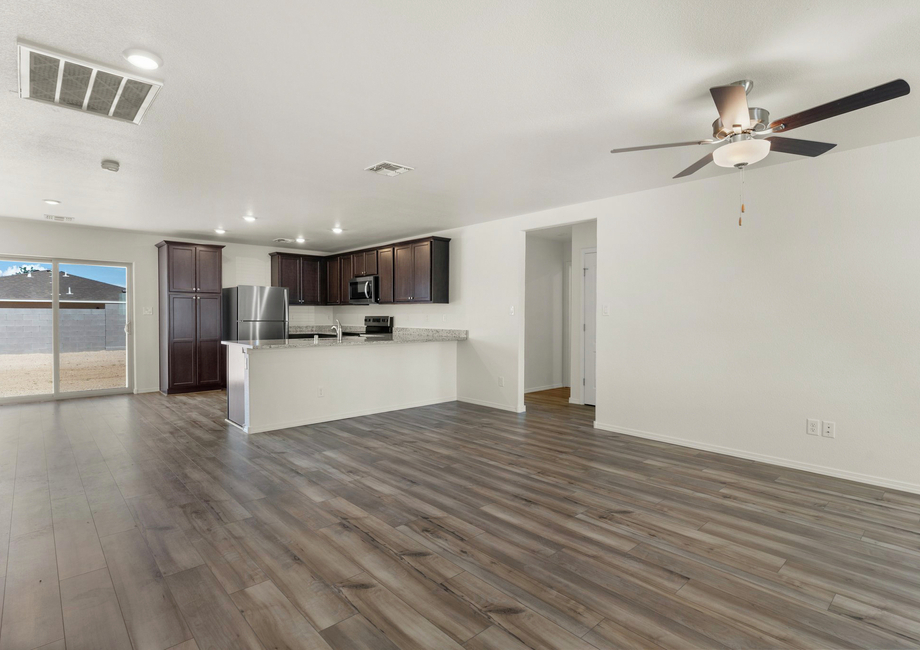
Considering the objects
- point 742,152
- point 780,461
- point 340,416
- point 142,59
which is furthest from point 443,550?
point 340,416

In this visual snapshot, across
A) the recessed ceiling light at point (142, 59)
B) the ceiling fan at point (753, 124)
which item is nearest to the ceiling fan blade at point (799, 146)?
the ceiling fan at point (753, 124)

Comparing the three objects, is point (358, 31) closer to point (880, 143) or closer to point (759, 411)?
point (880, 143)

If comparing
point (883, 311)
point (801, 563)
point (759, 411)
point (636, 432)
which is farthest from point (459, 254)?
point (801, 563)

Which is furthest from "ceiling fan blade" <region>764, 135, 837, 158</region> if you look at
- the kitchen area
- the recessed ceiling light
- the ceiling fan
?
the kitchen area

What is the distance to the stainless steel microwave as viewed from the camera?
293 inches

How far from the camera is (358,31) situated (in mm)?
1987

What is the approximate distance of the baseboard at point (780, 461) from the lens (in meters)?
3.25

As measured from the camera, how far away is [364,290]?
758cm

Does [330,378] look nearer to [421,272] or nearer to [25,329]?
[421,272]

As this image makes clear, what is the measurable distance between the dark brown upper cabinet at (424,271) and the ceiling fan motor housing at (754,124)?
4260 millimetres

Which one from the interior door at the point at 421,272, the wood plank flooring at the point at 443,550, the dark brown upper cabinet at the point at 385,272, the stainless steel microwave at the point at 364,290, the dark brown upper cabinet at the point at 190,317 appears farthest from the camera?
the stainless steel microwave at the point at 364,290

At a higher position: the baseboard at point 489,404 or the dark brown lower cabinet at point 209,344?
the dark brown lower cabinet at point 209,344

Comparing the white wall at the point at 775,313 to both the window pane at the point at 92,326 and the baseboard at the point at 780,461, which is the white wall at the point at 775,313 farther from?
the window pane at the point at 92,326

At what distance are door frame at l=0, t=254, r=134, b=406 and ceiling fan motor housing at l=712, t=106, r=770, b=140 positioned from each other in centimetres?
789
